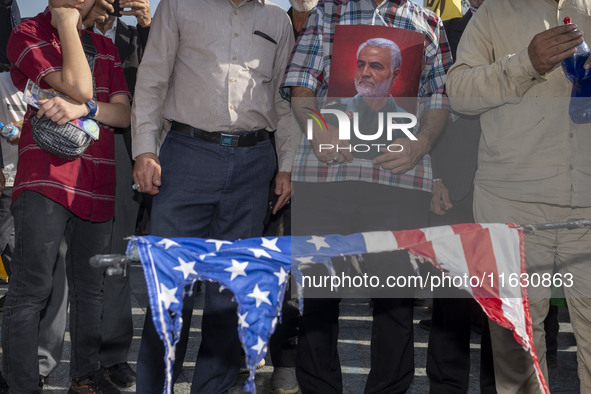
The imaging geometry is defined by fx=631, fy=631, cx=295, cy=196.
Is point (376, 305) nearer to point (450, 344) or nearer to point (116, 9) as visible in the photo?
point (450, 344)

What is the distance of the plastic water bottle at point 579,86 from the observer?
8.22 ft

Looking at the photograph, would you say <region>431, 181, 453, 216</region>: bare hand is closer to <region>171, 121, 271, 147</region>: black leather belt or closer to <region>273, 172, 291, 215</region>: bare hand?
<region>273, 172, 291, 215</region>: bare hand

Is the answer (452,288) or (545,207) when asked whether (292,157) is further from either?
(545,207)

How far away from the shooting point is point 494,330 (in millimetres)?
2812

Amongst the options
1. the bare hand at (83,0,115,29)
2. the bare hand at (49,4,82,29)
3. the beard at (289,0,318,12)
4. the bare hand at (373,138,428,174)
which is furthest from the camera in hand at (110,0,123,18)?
the bare hand at (373,138,428,174)

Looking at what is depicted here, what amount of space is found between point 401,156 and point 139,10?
1728mm

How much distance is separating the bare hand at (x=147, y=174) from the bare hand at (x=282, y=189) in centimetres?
63

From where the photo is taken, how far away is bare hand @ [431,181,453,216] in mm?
3450

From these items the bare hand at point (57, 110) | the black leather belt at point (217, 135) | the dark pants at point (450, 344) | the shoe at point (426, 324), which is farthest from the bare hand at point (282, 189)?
the shoe at point (426, 324)

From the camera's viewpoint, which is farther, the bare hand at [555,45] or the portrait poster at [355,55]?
the portrait poster at [355,55]

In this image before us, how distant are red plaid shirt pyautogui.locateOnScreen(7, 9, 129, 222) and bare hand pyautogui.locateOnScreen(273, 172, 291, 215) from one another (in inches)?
33.9

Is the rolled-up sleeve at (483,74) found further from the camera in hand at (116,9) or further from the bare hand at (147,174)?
the camera in hand at (116,9)

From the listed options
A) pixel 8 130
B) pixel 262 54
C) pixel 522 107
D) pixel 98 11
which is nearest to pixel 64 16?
pixel 98 11

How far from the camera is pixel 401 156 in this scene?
2875mm
